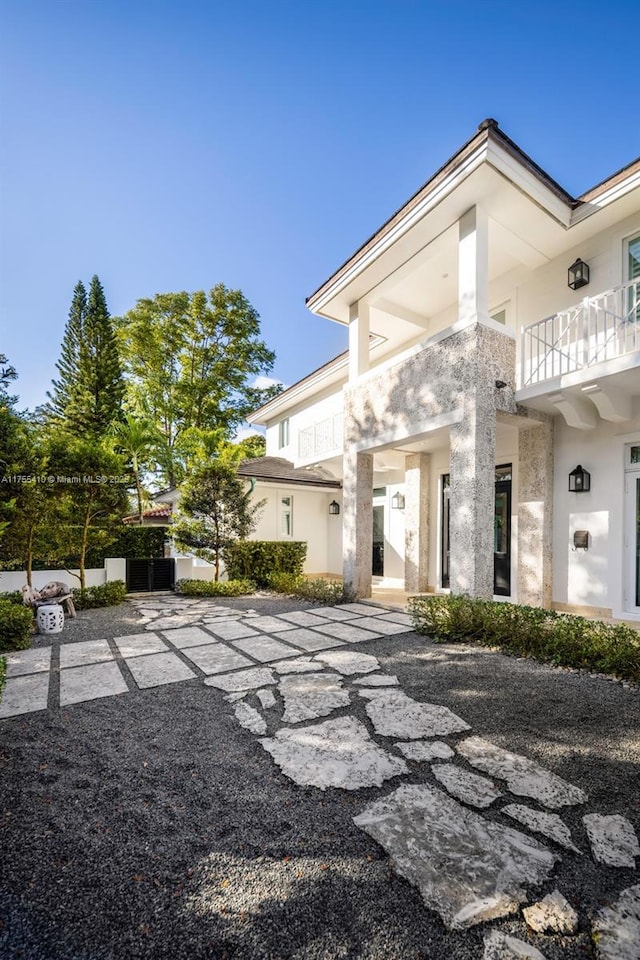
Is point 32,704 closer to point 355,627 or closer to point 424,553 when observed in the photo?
point 355,627

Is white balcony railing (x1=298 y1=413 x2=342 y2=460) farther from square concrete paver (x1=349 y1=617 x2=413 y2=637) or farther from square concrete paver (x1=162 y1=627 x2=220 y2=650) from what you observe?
square concrete paver (x1=162 y1=627 x2=220 y2=650)

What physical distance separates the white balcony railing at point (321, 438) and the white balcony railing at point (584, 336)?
4923mm

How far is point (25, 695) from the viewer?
372 cm

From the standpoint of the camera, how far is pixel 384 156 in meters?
8.77

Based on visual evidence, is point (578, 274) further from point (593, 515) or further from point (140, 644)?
point (140, 644)

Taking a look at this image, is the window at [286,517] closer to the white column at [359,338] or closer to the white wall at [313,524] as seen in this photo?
the white wall at [313,524]

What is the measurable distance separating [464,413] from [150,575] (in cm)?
812

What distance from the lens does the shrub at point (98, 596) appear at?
8203 mm

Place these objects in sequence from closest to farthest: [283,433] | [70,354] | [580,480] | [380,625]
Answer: [380,625], [580,480], [283,433], [70,354]

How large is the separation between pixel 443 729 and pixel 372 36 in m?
9.29

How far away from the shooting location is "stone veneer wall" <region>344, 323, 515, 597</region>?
609 centimetres

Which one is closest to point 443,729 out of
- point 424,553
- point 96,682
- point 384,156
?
point 96,682

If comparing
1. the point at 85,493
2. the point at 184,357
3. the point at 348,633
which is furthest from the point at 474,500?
the point at 184,357

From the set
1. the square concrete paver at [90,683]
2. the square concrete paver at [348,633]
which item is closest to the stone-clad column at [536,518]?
the square concrete paver at [348,633]
